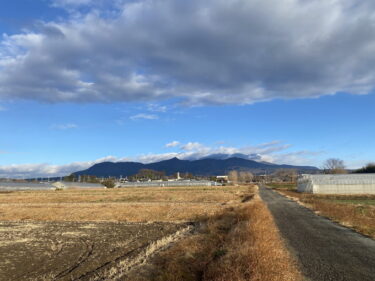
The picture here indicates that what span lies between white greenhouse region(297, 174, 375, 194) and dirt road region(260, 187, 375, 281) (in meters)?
54.1

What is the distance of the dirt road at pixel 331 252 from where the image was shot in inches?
424

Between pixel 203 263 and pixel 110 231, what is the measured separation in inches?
568

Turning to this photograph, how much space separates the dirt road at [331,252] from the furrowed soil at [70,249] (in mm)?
7238

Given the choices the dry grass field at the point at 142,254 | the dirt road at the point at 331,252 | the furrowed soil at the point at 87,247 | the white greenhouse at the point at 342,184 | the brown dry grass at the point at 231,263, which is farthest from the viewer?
the white greenhouse at the point at 342,184

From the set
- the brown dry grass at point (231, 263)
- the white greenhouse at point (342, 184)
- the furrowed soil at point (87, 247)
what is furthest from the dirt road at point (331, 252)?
the white greenhouse at point (342, 184)

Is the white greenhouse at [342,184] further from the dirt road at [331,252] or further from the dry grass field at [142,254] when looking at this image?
the dry grass field at [142,254]

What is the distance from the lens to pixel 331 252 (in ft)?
46.3

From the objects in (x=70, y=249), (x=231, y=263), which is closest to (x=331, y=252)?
(x=231, y=263)

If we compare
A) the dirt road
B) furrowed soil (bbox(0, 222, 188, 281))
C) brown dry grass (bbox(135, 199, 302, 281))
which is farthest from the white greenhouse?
brown dry grass (bbox(135, 199, 302, 281))

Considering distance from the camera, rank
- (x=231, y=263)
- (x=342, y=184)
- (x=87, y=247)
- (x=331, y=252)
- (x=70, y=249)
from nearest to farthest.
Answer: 1. (x=231, y=263)
2. (x=331, y=252)
3. (x=70, y=249)
4. (x=87, y=247)
5. (x=342, y=184)

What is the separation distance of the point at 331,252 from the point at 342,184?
63.2 metres

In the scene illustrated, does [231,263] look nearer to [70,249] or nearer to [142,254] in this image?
[142,254]

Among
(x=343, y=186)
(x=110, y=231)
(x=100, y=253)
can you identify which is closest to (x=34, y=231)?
(x=110, y=231)

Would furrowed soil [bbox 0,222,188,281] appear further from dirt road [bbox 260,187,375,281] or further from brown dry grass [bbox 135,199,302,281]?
dirt road [bbox 260,187,375,281]
